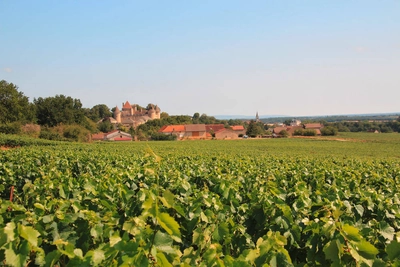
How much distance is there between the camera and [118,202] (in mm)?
4969

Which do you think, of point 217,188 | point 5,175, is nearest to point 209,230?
point 217,188

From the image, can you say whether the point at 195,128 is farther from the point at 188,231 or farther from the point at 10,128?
the point at 188,231

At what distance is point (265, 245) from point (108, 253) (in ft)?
4.14

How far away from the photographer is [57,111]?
229ft

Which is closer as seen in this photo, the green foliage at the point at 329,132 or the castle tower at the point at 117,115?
the green foliage at the point at 329,132

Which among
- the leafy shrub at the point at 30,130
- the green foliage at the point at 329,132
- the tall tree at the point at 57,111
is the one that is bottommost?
the green foliage at the point at 329,132

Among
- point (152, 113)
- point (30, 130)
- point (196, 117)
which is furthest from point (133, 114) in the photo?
point (30, 130)

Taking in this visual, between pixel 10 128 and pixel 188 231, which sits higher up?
pixel 10 128

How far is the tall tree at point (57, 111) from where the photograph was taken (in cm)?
6925

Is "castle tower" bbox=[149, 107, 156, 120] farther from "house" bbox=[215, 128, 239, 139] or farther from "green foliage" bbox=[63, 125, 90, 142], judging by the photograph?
"green foliage" bbox=[63, 125, 90, 142]

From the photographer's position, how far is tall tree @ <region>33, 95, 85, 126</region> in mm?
69250

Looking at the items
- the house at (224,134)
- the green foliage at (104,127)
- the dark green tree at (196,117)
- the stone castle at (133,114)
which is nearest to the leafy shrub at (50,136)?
the house at (224,134)

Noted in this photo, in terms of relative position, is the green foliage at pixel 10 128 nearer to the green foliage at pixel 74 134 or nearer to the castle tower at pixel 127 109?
the green foliage at pixel 74 134

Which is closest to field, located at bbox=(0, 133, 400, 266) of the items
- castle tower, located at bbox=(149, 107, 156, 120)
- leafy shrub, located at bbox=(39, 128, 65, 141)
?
leafy shrub, located at bbox=(39, 128, 65, 141)
